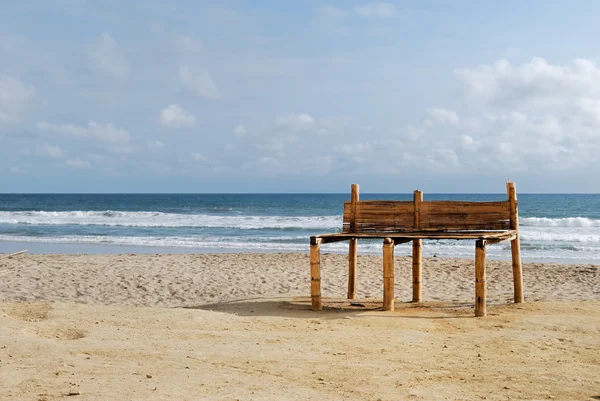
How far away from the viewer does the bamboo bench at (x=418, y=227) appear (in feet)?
30.2

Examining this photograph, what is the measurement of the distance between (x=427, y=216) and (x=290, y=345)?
4.39m

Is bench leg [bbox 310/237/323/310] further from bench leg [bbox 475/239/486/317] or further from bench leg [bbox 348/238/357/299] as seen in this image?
bench leg [bbox 475/239/486/317]

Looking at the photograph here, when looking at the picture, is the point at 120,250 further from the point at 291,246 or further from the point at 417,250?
the point at 417,250

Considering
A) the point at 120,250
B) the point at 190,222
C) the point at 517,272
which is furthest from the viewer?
the point at 190,222

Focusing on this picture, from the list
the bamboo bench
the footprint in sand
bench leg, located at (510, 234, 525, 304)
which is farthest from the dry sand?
the bamboo bench

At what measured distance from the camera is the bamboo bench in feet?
30.2

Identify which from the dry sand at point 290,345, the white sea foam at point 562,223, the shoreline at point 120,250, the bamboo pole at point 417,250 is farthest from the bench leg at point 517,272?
the white sea foam at point 562,223

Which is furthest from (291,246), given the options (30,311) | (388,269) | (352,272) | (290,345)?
(290,345)

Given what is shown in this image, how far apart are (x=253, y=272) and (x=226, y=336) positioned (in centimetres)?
746

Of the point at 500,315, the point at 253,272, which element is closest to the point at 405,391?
the point at 500,315

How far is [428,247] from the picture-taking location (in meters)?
22.4

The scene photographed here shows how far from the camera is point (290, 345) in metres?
6.84

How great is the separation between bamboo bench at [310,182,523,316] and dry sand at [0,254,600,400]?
44 centimetres

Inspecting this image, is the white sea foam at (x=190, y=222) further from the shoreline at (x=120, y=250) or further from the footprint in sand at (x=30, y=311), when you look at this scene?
the footprint in sand at (x=30, y=311)
